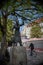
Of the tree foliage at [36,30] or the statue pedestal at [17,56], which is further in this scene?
the tree foliage at [36,30]

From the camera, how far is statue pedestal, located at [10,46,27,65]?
16.9 feet

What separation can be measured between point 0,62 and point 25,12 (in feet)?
7.68

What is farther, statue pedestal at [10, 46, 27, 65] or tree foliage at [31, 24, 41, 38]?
tree foliage at [31, 24, 41, 38]

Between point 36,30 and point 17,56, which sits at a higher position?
point 36,30

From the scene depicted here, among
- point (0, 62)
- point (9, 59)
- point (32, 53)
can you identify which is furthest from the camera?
point (32, 53)

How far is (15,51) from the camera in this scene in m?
5.19

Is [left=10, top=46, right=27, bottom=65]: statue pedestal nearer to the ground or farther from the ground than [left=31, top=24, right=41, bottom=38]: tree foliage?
nearer to the ground

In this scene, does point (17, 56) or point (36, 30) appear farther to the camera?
point (36, 30)

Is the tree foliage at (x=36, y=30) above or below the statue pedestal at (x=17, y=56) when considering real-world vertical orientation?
above

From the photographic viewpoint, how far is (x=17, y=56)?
17.3 ft

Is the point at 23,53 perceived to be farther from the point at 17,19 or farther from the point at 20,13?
the point at 20,13

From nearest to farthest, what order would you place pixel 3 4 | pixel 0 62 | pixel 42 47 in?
pixel 3 4 → pixel 0 62 → pixel 42 47

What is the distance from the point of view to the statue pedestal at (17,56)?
16.9 feet

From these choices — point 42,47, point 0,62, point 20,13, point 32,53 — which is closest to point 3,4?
point 0,62
